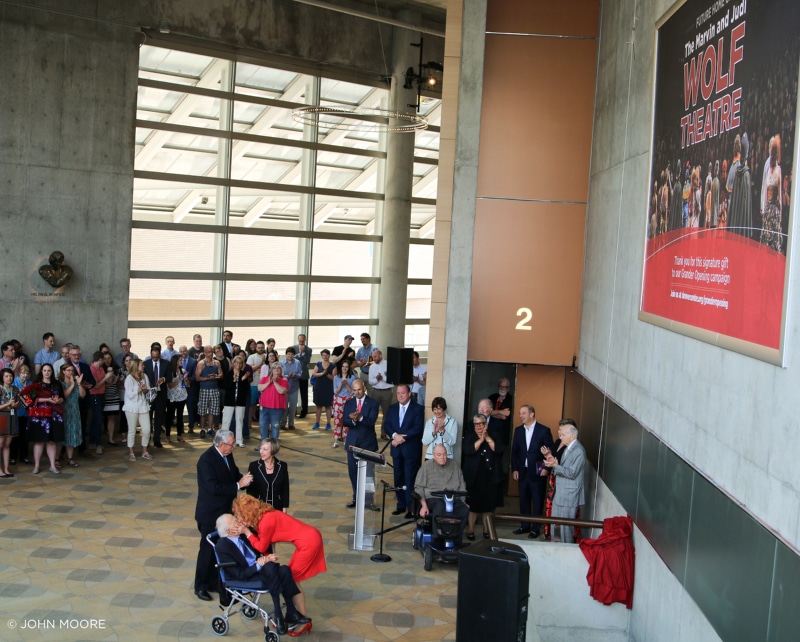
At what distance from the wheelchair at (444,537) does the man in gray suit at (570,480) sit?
3.21 ft

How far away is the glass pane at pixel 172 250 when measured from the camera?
15.9 meters

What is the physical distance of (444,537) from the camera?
352 inches

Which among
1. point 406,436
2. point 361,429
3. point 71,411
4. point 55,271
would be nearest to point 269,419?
point 71,411

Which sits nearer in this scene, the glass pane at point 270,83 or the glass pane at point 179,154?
the glass pane at point 179,154

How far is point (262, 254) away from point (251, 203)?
1027mm

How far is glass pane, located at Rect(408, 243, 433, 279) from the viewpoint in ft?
66.9

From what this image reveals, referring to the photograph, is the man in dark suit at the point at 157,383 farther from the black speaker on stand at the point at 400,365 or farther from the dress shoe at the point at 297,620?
the dress shoe at the point at 297,620

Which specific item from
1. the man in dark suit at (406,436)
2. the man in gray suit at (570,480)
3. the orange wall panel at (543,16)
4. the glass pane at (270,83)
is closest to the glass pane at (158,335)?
the glass pane at (270,83)

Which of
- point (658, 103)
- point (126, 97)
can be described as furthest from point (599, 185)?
point (126, 97)

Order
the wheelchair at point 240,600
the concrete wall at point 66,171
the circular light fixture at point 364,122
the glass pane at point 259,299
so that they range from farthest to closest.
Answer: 1. the glass pane at point 259,299
2. the circular light fixture at point 364,122
3. the concrete wall at point 66,171
4. the wheelchair at point 240,600

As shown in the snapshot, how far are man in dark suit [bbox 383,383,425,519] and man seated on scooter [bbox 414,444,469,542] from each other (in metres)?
1.07

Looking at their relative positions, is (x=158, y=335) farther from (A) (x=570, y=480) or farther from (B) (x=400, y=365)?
(A) (x=570, y=480)

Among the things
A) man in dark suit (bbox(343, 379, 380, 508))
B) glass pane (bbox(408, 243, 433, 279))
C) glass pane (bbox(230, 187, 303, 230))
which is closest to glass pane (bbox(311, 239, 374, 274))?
glass pane (bbox(230, 187, 303, 230))

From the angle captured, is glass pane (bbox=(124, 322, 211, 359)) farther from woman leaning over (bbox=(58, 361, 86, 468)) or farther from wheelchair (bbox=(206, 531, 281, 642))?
wheelchair (bbox=(206, 531, 281, 642))
